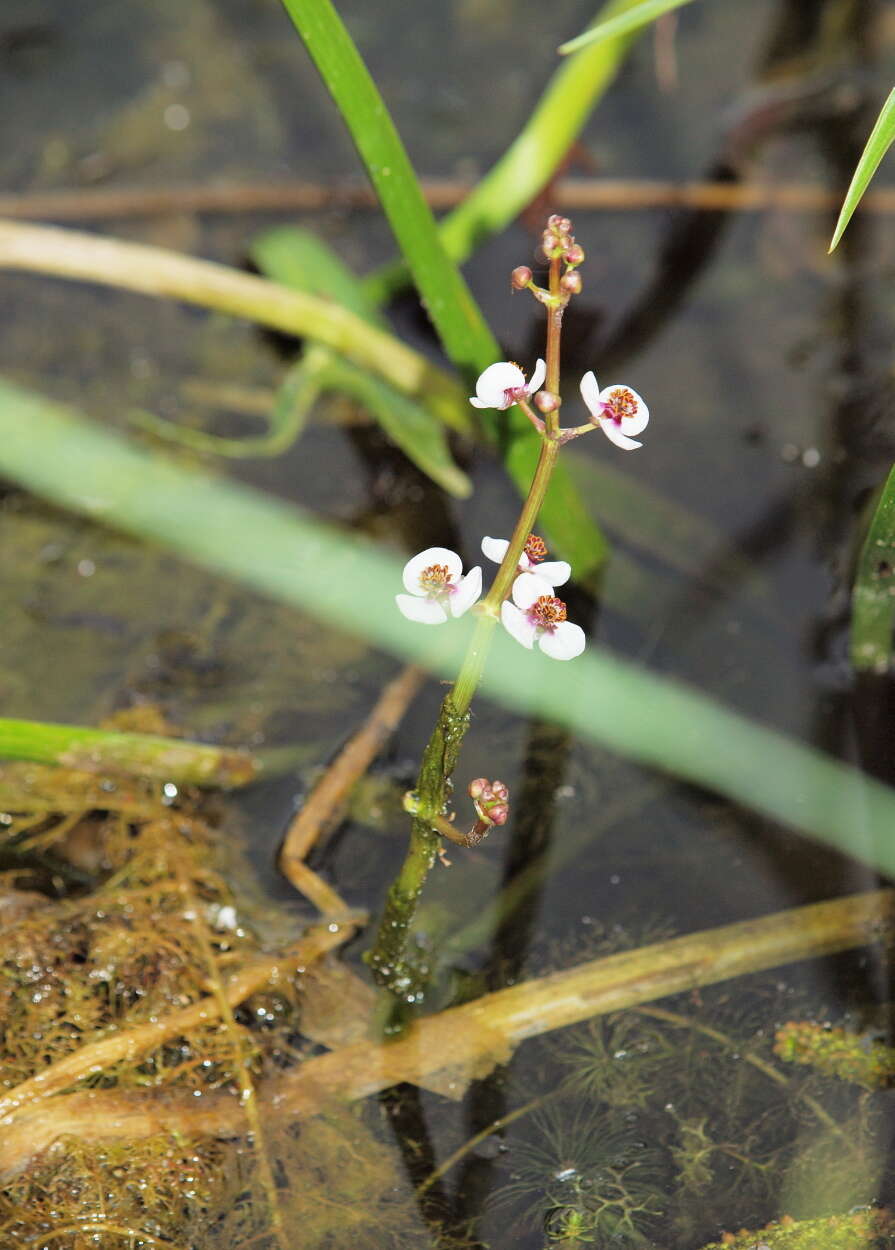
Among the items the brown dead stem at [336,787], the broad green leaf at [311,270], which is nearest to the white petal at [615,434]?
the brown dead stem at [336,787]

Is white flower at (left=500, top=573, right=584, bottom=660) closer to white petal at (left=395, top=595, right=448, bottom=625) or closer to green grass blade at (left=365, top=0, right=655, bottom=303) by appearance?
white petal at (left=395, top=595, right=448, bottom=625)

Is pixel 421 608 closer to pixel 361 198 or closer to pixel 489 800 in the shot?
pixel 489 800

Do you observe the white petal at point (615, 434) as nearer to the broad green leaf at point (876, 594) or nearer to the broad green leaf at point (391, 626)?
the broad green leaf at point (876, 594)

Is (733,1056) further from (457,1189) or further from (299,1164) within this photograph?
(299,1164)

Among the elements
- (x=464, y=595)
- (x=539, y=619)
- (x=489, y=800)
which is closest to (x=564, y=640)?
(x=539, y=619)

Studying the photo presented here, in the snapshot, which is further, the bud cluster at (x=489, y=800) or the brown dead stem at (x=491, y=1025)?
the brown dead stem at (x=491, y=1025)

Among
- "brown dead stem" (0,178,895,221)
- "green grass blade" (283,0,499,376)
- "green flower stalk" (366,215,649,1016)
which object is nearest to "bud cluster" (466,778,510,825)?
"green flower stalk" (366,215,649,1016)

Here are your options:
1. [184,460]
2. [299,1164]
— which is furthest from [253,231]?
[299,1164]
